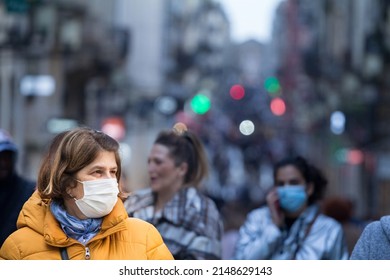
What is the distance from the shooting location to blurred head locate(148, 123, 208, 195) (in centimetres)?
607

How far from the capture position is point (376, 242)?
11.9 feet

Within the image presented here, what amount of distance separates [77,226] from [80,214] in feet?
0.25

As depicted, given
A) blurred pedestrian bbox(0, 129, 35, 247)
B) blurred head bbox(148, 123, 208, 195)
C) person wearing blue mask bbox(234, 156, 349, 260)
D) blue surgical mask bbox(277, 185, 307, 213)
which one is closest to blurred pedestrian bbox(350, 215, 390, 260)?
blurred pedestrian bbox(0, 129, 35, 247)

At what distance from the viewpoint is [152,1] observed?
4712 cm

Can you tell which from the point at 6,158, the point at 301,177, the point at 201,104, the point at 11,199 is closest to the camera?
the point at 11,199

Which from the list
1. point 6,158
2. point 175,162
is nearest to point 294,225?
point 175,162

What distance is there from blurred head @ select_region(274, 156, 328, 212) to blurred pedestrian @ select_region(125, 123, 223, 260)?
0.48m

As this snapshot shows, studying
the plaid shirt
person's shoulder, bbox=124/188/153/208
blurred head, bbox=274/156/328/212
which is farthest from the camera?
blurred head, bbox=274/156/328/212

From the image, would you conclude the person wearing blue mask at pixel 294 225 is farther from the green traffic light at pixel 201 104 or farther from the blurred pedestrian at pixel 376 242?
the green traffic light at pixel 201 104

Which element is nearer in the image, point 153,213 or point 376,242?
point 376,242

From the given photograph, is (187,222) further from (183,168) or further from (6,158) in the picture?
(6,158)

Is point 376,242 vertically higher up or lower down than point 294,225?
higher up

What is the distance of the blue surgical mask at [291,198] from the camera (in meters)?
6.09

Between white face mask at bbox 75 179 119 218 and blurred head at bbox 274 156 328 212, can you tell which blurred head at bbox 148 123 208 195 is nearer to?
blurred head at bbox 274 156 328 212
